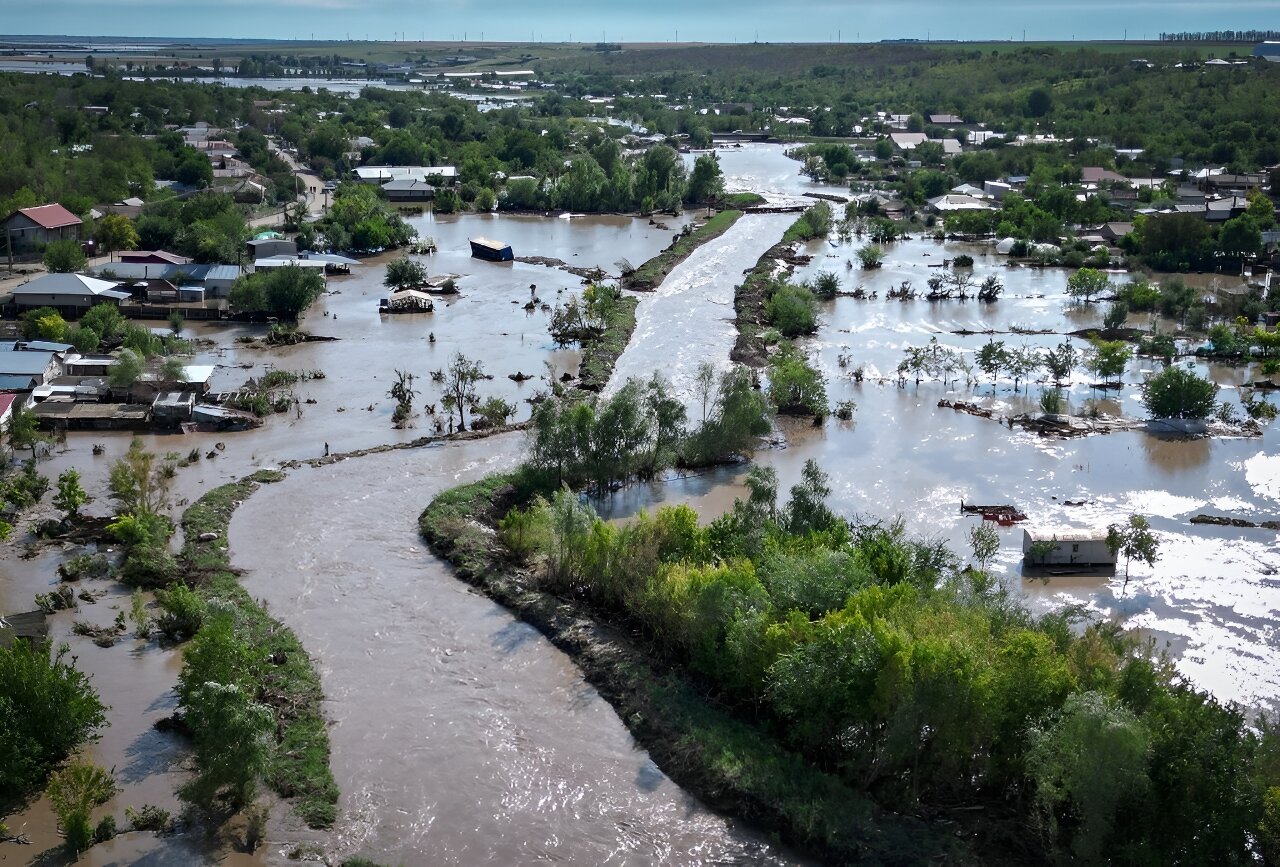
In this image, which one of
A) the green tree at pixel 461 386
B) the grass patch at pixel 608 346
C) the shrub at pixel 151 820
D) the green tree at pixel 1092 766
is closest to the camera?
the green tree at pixel 1092 766

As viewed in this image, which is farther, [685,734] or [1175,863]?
[685,734]

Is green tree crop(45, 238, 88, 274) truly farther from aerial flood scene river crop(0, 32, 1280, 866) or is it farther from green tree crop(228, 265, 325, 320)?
aerial flood scene river crop(0, 32, 1280, 866)

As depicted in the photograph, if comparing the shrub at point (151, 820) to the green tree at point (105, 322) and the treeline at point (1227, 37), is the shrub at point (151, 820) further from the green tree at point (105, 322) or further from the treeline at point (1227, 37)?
the treeline at point (1227, 37)

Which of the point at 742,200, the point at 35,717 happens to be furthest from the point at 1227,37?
the point at 35,717

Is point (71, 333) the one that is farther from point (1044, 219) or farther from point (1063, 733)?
point (1044, 219)

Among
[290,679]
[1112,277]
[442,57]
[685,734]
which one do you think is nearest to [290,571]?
[290,679]

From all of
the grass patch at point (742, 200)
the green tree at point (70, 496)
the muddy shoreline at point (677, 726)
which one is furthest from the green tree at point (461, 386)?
the grass patch at point (742, 200)
